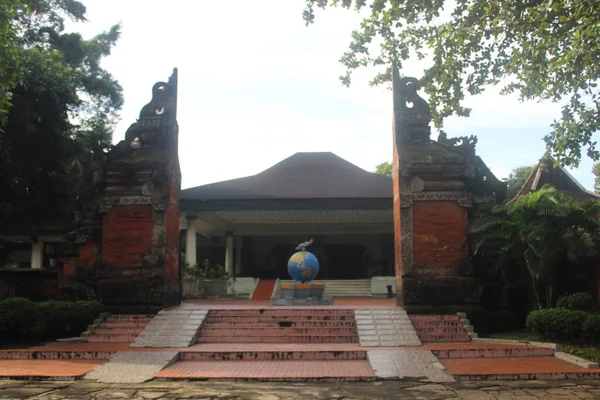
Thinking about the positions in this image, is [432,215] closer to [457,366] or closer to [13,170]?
[457,366]

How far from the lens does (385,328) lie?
33.4ft

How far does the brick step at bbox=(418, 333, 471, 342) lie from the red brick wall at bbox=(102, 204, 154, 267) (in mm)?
5843

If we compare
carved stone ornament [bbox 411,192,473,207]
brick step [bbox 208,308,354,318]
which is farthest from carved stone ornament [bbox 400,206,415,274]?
brick step [bbox 208,308,354,318]

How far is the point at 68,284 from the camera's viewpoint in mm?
12445

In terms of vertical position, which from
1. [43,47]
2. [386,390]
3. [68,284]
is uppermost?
[43,47]

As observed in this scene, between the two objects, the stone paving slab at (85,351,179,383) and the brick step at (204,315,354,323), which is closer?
the stone paving slab at (85,351,179,383)

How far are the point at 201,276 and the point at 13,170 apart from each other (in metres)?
7.66

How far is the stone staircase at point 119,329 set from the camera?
1049 cm

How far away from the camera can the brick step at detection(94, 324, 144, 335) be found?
34.9ft

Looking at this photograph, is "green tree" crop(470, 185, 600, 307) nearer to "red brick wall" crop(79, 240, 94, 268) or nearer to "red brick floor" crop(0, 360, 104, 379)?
"red brick floor" crop(0, 360, 104, 379)

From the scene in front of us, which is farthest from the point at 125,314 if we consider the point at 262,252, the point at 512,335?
the point at 262,252

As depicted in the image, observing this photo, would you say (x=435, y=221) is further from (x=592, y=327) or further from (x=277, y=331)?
(x=277, y=331)

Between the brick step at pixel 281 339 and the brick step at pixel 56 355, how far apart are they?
5.86 ft

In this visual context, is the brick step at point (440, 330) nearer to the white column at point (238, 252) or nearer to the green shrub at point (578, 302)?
the green shrub at point (578, 302)
